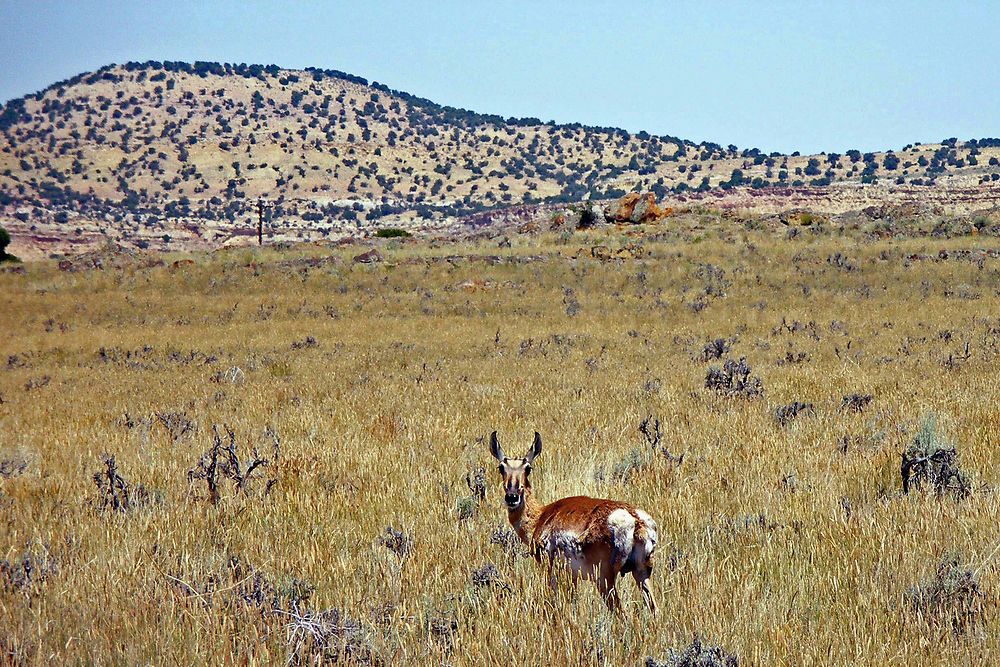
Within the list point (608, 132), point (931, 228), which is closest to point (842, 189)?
point (931, 228)

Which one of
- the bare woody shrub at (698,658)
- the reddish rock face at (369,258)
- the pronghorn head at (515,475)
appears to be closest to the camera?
the bare woody shrub at (698,658)

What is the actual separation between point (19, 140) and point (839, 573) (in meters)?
168

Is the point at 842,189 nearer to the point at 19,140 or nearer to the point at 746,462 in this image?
the point at 746,462

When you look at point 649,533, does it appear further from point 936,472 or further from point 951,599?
point 936,472

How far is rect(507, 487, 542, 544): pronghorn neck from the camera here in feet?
15.4

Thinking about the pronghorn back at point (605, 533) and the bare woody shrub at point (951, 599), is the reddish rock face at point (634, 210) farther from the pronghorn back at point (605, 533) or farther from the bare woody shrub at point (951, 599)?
the pronghorn back at point (605, 533)

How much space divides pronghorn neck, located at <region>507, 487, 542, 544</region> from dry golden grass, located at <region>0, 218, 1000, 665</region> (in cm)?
19

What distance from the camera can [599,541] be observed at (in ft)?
12.9

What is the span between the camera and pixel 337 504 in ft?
20.6

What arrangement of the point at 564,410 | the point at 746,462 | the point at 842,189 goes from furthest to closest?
the point at 842,189
the point at 564,410
the point at 746,462

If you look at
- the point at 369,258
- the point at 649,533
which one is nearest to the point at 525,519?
the point at 649,533

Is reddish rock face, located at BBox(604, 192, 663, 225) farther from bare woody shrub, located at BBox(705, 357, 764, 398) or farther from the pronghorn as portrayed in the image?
the pronghorn

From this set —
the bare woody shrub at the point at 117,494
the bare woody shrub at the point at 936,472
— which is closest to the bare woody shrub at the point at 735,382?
the bare woody shrub at the point at 936,472

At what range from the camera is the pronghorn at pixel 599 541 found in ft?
12.7
